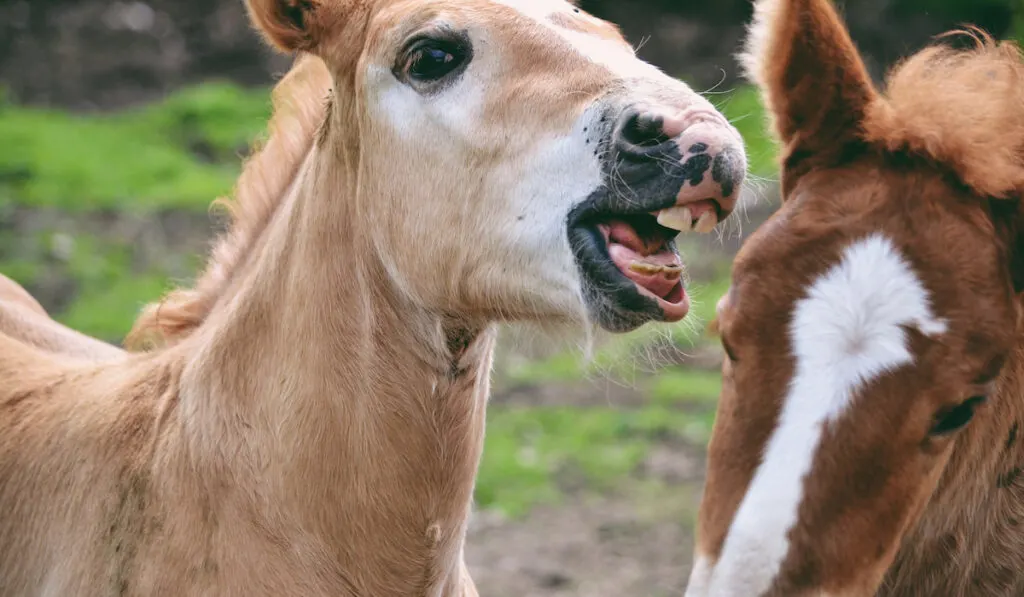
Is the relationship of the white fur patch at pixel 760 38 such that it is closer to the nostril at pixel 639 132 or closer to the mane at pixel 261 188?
the nostril at pixel 639 132

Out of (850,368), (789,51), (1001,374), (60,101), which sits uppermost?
(789,51)

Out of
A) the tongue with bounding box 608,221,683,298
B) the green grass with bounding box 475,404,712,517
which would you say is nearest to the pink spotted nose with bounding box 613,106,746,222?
the tongue with bounding box 608,221,683,298

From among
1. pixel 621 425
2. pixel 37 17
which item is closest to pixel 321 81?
pixel 621 425

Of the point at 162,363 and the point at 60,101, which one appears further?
the point at 60,101

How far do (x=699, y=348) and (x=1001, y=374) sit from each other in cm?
575

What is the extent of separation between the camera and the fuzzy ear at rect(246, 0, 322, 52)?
3113 mm

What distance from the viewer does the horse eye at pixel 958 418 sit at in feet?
9.23

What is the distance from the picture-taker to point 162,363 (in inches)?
136

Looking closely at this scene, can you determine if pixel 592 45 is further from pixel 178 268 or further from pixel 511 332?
pixel 178 268

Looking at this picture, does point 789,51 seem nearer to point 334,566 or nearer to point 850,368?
point 850,368

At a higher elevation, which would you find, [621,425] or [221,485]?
[221,485]

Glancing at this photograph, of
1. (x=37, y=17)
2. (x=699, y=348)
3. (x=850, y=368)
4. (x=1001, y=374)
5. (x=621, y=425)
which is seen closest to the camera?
(x=850, y=368)

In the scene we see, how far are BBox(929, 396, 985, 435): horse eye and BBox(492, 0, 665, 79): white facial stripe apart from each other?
3.22ft

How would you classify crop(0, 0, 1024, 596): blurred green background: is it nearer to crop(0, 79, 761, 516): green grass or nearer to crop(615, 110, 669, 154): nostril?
crop(0, 79, 761, 516): green grass
